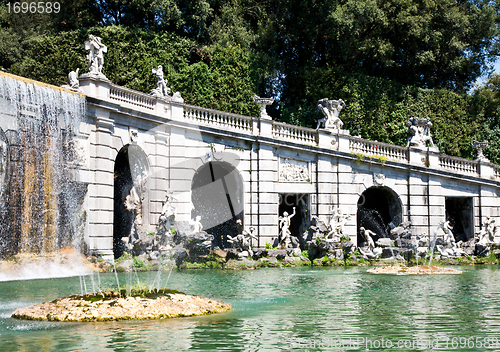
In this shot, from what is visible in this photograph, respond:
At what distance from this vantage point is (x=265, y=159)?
28016mm

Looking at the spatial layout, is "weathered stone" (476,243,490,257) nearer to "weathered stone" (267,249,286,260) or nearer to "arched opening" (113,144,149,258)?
"weathered stone" (267,249,286,260)

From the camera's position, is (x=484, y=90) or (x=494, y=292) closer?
(x=494, y=292)

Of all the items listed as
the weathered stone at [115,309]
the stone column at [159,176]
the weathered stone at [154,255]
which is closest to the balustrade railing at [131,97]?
the stone column at [159,176]

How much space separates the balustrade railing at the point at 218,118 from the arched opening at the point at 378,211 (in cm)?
696

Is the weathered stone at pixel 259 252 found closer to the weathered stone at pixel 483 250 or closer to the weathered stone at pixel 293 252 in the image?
the weathered stone at pixel 293 252

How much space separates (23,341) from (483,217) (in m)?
25.6

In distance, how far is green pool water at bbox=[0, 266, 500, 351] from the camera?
28.3ft

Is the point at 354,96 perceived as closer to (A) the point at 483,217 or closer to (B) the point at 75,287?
(A) the point at 483,217

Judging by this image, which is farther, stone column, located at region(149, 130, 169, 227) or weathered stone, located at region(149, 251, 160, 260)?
stone column, located at region(149, 130, 169, 227)

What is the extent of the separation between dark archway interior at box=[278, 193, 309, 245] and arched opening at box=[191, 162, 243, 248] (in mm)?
2390

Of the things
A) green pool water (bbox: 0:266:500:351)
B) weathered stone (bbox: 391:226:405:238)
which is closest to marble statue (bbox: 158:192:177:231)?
green pool water (bbox: 0:266:500:351)

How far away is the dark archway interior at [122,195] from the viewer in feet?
83.4

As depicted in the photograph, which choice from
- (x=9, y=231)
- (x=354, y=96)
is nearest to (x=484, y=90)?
(x=354, y=96)

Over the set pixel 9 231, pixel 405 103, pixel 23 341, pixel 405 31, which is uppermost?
pixel 405 31
